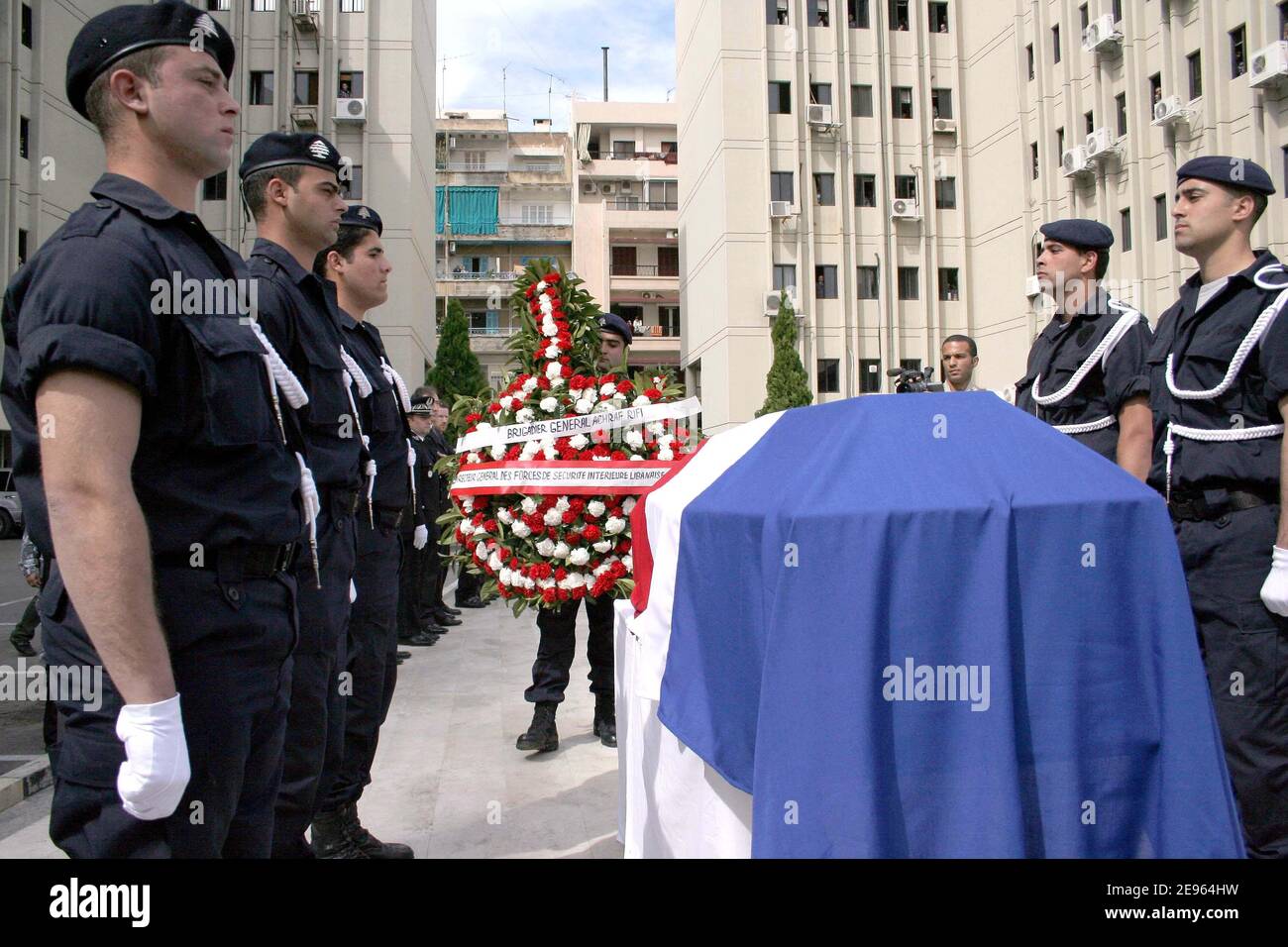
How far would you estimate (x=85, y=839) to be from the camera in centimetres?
172

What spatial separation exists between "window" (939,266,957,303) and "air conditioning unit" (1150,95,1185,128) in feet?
32.5

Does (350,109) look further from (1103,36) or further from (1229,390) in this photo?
(1229,390)

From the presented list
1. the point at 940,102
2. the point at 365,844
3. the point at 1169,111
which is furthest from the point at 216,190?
the point at 365,844

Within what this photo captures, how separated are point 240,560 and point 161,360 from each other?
1.35 feet

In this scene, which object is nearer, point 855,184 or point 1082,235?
point 1082,235

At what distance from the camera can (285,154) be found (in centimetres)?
306

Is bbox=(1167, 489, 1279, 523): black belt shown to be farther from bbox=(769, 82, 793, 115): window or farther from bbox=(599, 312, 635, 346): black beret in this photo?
bbox=(769, 82, 793, 115): window

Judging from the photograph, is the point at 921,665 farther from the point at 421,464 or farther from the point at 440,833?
the point at 421,464

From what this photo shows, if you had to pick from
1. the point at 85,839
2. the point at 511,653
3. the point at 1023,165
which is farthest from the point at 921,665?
the point at 1023,165

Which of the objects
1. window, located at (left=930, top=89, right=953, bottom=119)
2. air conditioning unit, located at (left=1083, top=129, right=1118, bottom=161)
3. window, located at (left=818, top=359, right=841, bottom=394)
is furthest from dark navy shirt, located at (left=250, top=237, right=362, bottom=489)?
window, located at (left=930, top=89, right=953, bottom=119)

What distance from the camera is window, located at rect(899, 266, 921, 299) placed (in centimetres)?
3006

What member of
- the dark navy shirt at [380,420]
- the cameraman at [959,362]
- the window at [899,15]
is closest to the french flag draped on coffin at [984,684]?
the dark navy shirt at [380,420]

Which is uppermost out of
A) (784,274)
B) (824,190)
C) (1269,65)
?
(824,190)

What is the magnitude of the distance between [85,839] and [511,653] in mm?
6354
